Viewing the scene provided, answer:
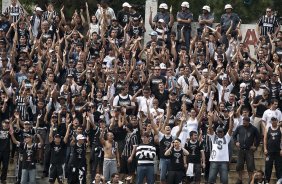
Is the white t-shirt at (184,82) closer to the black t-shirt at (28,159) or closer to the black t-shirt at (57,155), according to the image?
the black t-shirt at (57,155)

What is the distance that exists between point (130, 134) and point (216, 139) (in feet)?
8.62


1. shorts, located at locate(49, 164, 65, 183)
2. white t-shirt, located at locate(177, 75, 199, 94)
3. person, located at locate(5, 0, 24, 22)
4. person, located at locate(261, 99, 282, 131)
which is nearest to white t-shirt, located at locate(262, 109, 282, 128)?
person, located at locate(261, 99, 282, 131)

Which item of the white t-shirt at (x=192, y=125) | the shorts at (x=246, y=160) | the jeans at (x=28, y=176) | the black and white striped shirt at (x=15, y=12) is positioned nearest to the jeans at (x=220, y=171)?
the shorts at (x=246, y=160)

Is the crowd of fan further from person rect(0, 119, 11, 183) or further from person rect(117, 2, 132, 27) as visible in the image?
person rect(117, 2, 132, 27)

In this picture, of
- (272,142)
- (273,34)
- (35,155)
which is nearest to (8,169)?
(35,155)

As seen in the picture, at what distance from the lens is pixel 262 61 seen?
148 ft

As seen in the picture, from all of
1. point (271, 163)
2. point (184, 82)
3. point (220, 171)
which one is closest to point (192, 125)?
point (220, 171)

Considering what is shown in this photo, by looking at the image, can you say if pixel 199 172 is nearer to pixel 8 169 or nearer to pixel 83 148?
pixel 83 148

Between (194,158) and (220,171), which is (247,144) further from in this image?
(194,158)

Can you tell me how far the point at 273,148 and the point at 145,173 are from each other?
12.9 feet

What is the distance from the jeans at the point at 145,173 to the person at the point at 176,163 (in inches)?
19.9

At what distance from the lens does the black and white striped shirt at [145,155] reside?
4022 centimetres

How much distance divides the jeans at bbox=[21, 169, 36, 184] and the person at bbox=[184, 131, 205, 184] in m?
4.64

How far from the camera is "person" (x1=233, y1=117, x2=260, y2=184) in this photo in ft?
134
